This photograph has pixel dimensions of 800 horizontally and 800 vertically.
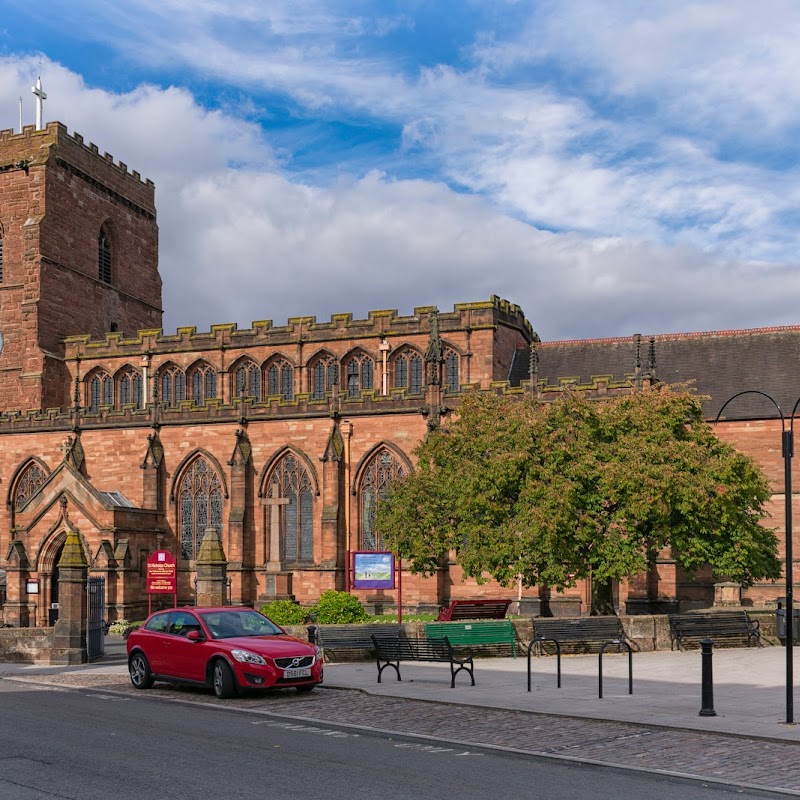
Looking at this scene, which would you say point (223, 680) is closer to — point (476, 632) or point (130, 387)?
point (476, 632)

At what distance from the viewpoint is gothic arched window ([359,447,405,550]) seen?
155 ft

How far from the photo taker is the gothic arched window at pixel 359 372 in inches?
2088

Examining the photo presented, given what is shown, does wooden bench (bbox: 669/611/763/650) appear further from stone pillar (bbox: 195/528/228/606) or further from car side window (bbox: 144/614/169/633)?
car side window (bbox: 144/614/169/633)

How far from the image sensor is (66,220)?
59844 mm

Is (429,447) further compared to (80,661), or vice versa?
(429,447)

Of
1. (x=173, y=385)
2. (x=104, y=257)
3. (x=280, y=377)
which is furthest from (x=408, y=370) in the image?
(x=104, y=257)

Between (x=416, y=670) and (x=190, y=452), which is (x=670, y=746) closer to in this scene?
(x=416, y=670)

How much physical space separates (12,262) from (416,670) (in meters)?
42.6

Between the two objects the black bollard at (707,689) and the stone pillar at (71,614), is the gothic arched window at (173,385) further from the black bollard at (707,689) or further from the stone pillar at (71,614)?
the black bollard at (707,689)

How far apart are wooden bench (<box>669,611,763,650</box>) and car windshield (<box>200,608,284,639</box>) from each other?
38.5 ft

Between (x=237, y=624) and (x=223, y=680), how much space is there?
1.25m

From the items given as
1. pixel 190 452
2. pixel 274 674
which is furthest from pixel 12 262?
pixel 274 674

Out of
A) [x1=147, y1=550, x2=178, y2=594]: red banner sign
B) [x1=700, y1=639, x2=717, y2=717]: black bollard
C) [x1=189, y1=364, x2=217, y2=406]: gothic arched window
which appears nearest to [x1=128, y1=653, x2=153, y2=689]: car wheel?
[x1=700, y1=639, x2=717, y2=717]: black bollard

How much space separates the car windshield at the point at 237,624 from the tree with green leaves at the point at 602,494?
1172 cm
